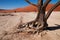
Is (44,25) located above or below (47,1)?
below

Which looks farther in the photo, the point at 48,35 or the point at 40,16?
the point at 40,16

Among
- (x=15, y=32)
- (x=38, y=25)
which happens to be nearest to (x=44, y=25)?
(x=38, y=25)

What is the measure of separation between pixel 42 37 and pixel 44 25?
171 cm

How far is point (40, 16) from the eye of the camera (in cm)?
1235

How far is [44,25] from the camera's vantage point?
1203 cm

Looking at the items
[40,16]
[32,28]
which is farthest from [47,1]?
[32,28]

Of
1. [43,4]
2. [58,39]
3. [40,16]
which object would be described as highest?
[43,4]

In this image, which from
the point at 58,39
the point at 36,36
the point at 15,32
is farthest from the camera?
the point at 15,32

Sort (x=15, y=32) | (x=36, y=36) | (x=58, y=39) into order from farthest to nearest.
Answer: (x=15, y=32), (x=36, y=36), (x=58, y=39)

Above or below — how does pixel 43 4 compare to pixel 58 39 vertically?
above

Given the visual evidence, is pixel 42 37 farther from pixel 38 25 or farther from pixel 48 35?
pixel 38 25

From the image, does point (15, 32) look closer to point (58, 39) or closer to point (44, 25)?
point (44, 25)

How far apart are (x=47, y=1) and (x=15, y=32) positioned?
3.12 metres

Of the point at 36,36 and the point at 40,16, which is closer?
the point at 36,36
